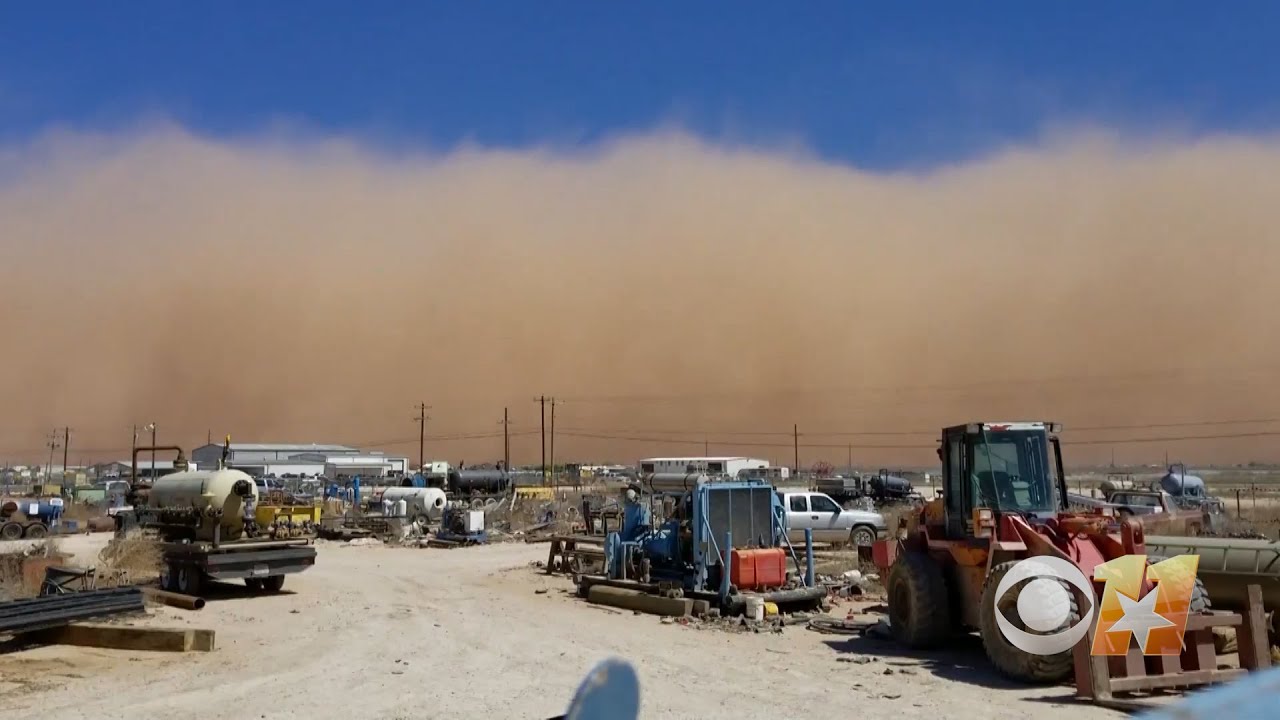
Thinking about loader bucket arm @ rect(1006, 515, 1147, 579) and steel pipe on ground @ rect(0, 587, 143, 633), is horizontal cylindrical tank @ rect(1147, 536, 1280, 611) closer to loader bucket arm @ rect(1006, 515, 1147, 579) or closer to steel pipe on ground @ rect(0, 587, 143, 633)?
loader bucket arm @ rect(1006, 515, 1147, 579)

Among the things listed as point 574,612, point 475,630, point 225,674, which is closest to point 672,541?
point 574,612

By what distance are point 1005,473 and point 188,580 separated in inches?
531

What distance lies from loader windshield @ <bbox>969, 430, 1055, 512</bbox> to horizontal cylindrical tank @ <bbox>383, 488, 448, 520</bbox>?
95.9 ft

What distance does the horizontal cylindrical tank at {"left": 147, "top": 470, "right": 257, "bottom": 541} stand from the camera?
57.8 feet

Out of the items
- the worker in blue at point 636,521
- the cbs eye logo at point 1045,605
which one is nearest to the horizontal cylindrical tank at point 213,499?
the worker in blue at point 636,521

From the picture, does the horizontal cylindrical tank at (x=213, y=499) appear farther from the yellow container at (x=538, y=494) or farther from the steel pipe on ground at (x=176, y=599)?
the yellow container at (x=538, y=494)

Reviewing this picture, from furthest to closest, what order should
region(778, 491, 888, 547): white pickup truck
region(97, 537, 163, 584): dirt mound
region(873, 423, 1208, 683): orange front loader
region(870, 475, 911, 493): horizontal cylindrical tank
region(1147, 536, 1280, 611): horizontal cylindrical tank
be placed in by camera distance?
1. region(870, 475, 911, 493): horizontal cylindrical tank
2. region(778, 491, 888, 547): white pickup truck
3. region(97, 537, 163, 584): dirt mound
4. region(1147, 536, 1280, 611): horizontal cylindrical tank
5. region(873, 423, 1208, 683): orange front loader

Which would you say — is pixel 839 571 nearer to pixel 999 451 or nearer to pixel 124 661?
pixel 999 451

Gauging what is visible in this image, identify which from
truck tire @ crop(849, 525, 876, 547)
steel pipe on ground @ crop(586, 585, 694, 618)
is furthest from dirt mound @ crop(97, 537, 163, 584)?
truck tire @ crop(849, 525, 876, 547)

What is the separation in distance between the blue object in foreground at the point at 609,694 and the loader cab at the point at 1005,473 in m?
10.5

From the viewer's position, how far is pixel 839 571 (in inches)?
810

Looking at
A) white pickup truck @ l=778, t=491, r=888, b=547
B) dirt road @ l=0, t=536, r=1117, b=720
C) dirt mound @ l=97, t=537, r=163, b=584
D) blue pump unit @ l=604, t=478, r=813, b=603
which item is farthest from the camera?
white pickup truck @ l=778, t=491, r=888, b=547

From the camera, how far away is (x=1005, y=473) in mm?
11711

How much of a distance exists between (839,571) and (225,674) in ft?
44.1
